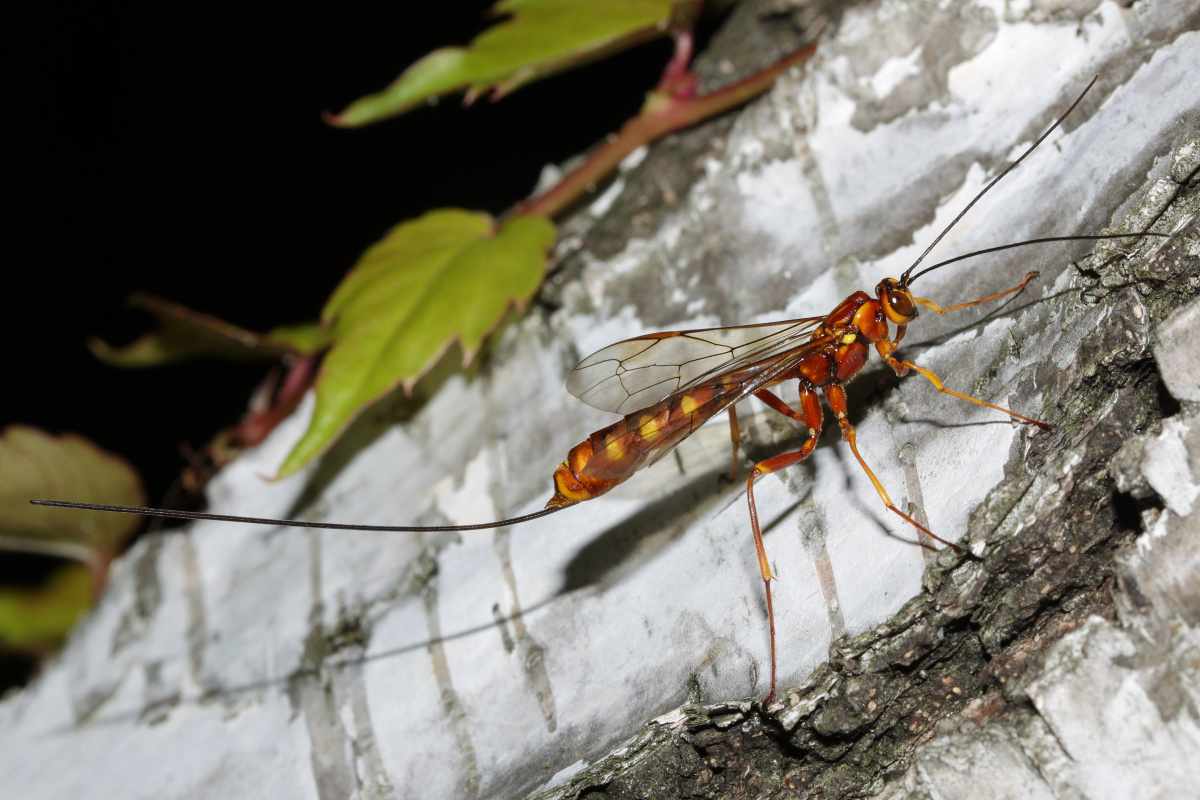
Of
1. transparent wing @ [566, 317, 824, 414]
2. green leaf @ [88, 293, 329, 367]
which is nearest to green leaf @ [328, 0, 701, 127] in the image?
green leaf @ [88, 293, 329, 367]

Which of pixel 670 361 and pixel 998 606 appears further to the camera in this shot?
pixel 670 361

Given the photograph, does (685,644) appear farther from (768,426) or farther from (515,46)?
(515,46)

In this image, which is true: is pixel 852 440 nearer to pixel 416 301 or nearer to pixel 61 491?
pixel 416 301

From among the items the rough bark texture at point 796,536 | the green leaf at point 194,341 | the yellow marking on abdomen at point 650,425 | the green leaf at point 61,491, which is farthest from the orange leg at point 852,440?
the green leaf at point 61,491

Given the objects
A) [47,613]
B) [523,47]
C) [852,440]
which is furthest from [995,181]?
[47,613]

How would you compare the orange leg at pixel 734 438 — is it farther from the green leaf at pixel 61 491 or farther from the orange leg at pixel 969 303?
the green leaf at pixel 61 491

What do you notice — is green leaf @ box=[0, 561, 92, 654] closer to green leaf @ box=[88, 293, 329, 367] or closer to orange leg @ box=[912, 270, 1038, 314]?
green leaf @ box=[88, 293, 329, 367]

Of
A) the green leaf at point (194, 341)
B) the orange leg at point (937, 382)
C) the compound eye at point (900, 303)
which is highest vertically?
the green leaf at point (194, 341)

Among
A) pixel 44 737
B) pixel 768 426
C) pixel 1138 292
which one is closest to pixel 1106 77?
pixel 1138 292
